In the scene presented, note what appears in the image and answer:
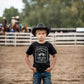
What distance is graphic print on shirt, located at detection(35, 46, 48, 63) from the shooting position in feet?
13.3

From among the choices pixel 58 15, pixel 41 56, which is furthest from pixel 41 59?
pixel 58 15

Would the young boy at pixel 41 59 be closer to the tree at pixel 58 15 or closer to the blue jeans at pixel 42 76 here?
the blue jeans at pixel 42 76

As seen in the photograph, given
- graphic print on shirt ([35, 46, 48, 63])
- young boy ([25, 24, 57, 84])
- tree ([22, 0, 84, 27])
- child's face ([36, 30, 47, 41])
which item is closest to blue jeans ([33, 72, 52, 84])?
young boy ([25, 24, 57, 84])

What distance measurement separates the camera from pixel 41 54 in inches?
160

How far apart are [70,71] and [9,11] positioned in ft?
250

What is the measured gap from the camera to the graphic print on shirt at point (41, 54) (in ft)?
13.3

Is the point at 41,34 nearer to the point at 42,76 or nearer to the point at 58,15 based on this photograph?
the point at 42,76

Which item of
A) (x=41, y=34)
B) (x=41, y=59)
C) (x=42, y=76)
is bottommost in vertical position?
(x=42, y=76)

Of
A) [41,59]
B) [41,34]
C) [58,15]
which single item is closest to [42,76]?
[41,59]

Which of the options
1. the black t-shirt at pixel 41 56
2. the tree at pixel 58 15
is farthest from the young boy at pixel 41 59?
the tree at pixel 58 15

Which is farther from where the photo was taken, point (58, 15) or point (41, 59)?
point (58, 15)

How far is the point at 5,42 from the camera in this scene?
20.2 m

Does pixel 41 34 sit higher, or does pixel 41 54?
pixel 41 34

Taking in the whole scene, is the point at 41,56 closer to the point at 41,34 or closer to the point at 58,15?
the point at 41,34
